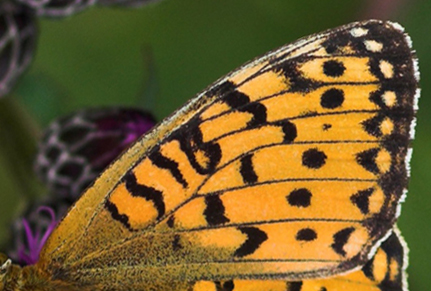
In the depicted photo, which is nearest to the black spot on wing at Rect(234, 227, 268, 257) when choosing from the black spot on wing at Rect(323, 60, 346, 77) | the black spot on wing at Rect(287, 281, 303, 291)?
the black spot on wing at Rect(287, 281, 303, 291)

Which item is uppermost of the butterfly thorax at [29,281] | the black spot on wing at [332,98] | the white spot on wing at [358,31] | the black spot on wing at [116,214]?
the white spot on wing at [358,31]

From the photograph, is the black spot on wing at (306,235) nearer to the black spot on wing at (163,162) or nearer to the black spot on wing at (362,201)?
the black spot on wing at (362,201)

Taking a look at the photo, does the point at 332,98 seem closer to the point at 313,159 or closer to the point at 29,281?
the point at 313,159

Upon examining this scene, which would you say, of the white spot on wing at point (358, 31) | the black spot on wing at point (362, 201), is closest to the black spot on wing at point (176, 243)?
the black spot on wing at point (362, 201)

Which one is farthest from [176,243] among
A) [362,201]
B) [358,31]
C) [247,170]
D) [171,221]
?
[358,31]

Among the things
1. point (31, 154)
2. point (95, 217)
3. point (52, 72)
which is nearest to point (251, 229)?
point (95, 217)

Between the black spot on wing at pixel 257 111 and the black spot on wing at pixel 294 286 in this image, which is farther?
the black spot on wing at pixel 294 286
